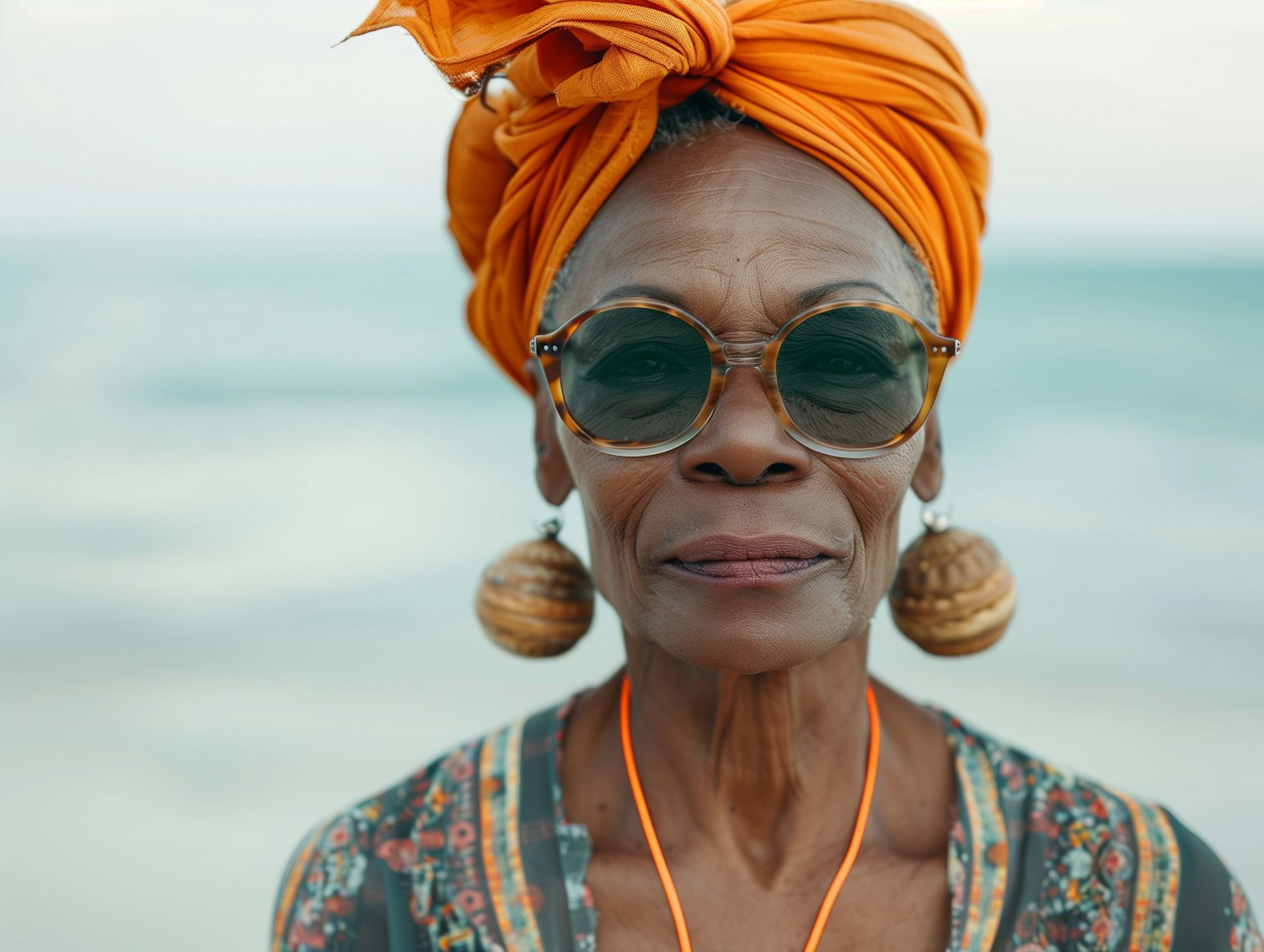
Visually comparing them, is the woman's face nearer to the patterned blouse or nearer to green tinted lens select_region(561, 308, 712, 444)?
green tinted lens select_region(561, 308, 712, 444)

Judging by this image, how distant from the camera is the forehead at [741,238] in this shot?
194cm

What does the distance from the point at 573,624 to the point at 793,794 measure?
21.8 inches

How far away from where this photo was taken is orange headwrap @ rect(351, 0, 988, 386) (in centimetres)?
187

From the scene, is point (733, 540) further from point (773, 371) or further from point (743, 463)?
point (773, 371)

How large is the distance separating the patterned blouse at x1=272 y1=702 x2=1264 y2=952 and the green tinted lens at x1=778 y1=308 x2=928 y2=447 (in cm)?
77

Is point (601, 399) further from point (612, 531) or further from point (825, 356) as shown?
point (825, 356)

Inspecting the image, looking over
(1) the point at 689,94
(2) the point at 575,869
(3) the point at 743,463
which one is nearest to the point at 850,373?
(3) the point at 743,463

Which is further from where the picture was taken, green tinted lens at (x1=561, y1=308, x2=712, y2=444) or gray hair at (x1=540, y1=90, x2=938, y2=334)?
gray hair at (x1=540, y1=90, x2=938, y2=334)

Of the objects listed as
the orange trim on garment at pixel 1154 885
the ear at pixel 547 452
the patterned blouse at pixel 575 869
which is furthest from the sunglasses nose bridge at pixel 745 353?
the orange trim on garment at pixel 1154 885

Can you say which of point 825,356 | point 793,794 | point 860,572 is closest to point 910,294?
point 825,356

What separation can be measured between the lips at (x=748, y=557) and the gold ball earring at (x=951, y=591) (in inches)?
21.2

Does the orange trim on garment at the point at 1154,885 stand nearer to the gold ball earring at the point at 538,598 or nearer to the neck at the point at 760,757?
the neck at the point at 760,757

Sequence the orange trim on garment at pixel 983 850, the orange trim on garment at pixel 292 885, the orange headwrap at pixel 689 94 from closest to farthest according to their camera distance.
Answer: the orange headwrap at pixel 689 94 → the orange trim on garment at pixel 983 850 → the orange trim on garment at pixel 292 885

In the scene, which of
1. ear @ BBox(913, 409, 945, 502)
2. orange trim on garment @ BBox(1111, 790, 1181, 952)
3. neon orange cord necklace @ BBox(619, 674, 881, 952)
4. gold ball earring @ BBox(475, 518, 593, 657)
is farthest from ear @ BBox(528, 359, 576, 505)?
orange trim on garment @ BBox(1111, 790, 1181, 952)
